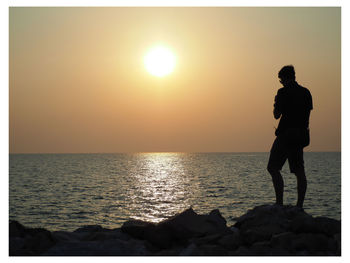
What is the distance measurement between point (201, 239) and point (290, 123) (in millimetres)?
2849

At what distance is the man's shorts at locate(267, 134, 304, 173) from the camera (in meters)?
8.02

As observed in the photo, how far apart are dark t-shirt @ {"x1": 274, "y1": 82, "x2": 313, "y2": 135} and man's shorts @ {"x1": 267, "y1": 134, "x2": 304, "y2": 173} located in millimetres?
292

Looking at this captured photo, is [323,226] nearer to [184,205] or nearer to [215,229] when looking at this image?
[215,229]

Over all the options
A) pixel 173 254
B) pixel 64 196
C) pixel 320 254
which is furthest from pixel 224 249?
pixel 64 196

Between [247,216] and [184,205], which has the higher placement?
[247,216]

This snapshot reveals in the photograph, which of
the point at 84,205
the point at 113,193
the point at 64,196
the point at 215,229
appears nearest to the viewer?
the point at 215,229

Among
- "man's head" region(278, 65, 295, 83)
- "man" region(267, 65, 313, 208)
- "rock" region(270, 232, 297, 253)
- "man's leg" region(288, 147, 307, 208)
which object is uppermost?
"man's head" region(278, 65, 295, 83)

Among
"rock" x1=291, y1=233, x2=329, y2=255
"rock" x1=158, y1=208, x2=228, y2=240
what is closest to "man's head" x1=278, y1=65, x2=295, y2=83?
"rock" x1=158, y1=208, x2=228, y2=240

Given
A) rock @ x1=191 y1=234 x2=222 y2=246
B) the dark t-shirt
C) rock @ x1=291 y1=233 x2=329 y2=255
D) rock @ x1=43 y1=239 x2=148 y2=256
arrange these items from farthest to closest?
the dark t-shirt → rock @ x1=191 y1=234 x2=222 y2=246 → rock @ x1=43 y1=239 x2=148 y2=256 → rock @ x1=291 y1=233 x2=329 y2=255

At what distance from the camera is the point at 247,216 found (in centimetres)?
842

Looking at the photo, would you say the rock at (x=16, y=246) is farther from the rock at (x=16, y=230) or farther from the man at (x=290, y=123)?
the man at (x=290, y=123)

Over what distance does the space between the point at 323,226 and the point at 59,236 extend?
177 inches

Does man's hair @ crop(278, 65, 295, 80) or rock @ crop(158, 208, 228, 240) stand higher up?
man's hair @ crop(278, 65, 295, 80)

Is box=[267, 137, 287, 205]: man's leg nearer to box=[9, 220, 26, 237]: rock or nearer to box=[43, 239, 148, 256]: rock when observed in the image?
box=[43, 239, 148, 256]: rock
